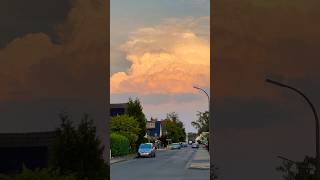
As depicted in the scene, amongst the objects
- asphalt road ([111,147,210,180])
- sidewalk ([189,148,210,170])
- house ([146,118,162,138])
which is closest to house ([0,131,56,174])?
asphalt road ([111,147,210,180])

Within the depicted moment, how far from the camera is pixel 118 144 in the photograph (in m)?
68.9

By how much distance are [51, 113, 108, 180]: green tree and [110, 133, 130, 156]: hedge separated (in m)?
47.1

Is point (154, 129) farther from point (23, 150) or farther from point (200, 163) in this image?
point (23, 150)

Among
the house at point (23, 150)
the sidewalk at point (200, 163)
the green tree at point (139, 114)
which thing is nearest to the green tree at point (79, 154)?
the house at point (23, 150)

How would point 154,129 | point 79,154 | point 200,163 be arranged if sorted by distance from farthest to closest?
A: point 154,129
point 200,163
point 79,154

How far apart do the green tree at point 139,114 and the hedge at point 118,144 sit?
46.7 ft

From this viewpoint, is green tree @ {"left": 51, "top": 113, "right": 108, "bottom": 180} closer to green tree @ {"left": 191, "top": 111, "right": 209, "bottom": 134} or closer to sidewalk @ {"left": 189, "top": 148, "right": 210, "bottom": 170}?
sidewalk @ {"left": 189, "top": 148, "right": 210, "bottom": 170}

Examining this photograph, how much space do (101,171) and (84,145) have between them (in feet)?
2.73

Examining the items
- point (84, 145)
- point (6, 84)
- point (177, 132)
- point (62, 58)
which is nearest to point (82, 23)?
point (62, 58)

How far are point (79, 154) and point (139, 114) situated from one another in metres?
74.2

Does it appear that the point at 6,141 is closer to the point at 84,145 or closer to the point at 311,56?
the point at 84,145

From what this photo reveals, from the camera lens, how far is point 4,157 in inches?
918

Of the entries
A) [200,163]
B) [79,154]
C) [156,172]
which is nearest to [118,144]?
[200,163]

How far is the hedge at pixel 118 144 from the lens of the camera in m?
66.3
